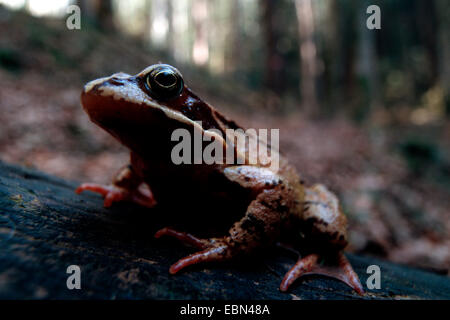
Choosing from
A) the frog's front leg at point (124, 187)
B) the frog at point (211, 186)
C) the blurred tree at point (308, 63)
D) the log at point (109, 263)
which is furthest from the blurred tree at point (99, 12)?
the frog at point (211, 186)

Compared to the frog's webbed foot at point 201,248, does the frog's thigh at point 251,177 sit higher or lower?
higher

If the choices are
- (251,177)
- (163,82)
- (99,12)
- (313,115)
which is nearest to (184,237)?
(251,177)

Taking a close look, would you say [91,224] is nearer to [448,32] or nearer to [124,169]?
[124,169]

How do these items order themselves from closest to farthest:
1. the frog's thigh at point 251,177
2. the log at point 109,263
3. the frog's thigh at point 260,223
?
the log at point 109,263 < the frog's thigh at point 260,223 < the frog's thigh at point 251,177

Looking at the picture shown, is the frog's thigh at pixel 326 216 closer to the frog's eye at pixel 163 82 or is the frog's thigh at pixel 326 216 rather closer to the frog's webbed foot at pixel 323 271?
the frog's webbed foot at pixel 323 271

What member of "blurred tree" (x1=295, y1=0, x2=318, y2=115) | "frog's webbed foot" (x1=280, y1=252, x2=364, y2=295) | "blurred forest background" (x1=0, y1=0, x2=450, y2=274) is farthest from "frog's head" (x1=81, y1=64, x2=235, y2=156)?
"blurred tree" (x1=295, y1=0, x2=318, y2=115)

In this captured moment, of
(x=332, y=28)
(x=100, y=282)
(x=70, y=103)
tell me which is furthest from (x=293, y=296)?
(x=332, y=28)

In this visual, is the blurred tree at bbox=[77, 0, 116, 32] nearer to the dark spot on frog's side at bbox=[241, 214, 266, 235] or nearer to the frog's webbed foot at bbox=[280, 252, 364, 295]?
the dark spot on frog's side at bbox=[241, 214, 266, 235]
